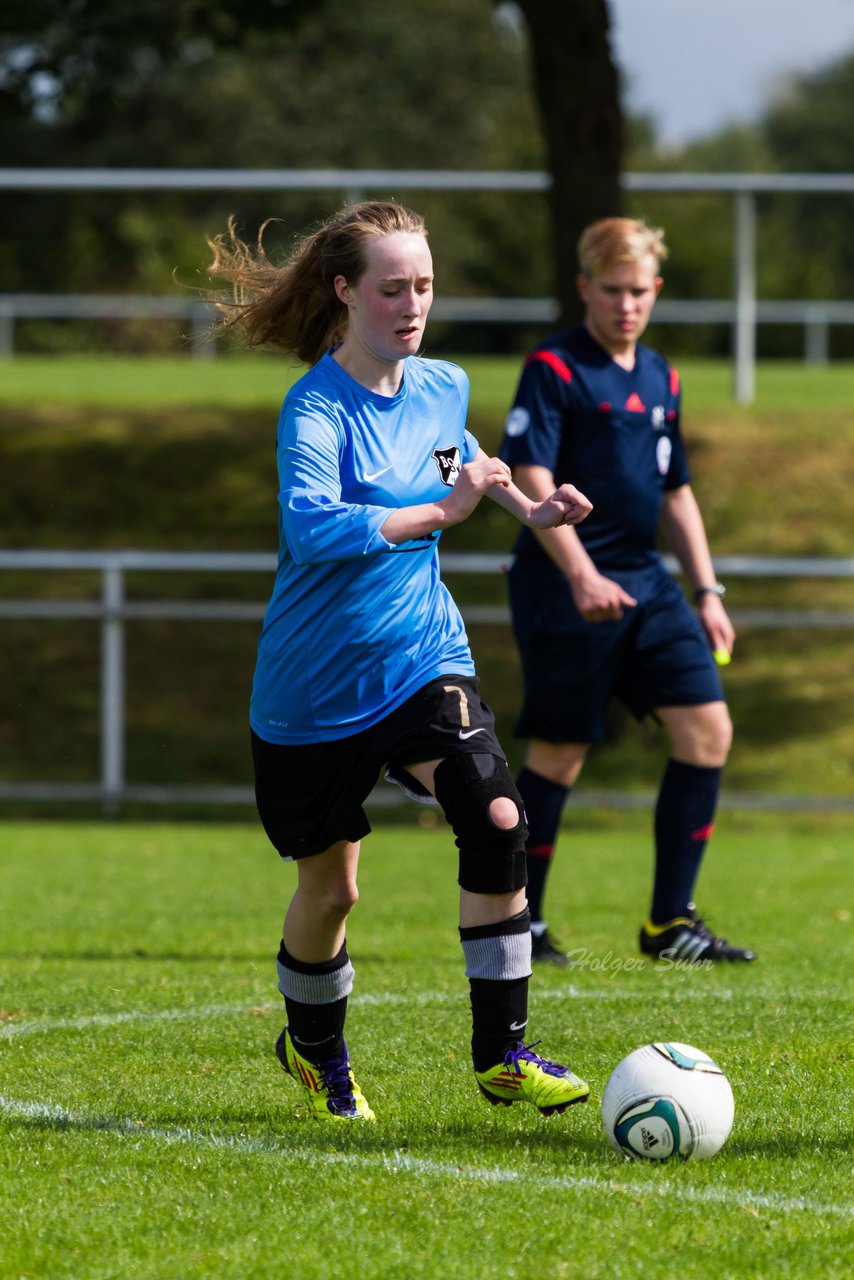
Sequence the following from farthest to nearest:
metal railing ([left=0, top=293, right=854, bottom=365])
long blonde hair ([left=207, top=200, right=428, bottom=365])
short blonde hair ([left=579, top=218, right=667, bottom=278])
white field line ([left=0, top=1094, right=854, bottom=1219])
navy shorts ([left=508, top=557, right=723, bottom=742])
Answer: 1. metal railing ([left=0, top=293, right=854, bottom=365])
2. navy shorts ([left=508, top=557, right=723, bottom=742])
3. short blonde hair ([left=579, top=218, right=667, bottom=278])
4. long blonde hair ([left=207, top=200, right=428, bottom=365])
5. white field line ([left=0, top=1094, right=854, bottom=1219])

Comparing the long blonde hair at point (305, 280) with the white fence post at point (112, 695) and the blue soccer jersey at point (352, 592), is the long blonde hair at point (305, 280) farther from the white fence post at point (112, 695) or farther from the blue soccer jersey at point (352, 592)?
the white fence post at point (112, 695)

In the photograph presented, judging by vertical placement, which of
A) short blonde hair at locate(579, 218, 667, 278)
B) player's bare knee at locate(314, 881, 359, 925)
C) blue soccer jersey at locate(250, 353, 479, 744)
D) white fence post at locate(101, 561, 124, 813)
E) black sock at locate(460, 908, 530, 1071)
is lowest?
white fence post at locate(101, 561, 124, 813)

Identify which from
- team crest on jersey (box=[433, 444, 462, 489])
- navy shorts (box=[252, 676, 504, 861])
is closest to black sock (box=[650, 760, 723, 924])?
navy shorts (box=[252, 676, 504, 861])

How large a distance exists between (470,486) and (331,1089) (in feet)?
4.65

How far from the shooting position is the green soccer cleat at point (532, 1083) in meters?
3.79

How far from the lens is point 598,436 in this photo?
6.00 m

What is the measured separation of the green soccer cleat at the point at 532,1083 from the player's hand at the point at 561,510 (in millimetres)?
1132

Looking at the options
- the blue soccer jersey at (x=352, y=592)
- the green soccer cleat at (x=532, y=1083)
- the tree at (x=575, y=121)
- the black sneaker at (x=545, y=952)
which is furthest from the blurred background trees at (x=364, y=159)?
the green soccer cleat at (x=532, y=1083)

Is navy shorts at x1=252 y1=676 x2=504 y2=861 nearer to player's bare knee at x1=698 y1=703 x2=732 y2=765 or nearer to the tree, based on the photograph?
player's bare knee at x1=698 y1=703 x2=732 y2=765

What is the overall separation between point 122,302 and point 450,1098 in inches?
600

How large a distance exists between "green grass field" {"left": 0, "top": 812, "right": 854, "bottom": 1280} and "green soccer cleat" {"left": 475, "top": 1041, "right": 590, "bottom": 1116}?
68mm

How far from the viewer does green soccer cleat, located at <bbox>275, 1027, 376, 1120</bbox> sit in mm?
3963

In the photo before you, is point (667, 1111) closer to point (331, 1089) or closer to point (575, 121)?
point (331, 1089)

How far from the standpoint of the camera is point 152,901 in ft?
25.7
